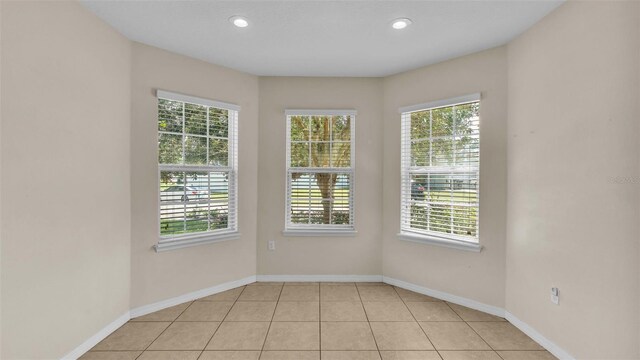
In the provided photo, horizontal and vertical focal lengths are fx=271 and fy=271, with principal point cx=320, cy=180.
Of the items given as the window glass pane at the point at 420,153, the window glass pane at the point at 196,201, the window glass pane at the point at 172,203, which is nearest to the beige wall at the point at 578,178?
the window glass pane at the point at 420,153

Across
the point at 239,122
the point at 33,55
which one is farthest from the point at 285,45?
the point at 33,55

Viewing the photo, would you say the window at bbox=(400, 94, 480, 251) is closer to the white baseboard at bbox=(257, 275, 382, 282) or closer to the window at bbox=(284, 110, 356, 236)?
the window at bbox=(284, 110, 356, 236)

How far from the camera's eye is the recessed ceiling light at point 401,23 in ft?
7.06

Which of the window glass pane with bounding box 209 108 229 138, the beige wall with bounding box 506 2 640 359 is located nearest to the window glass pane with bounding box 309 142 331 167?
the window glass pane with bounding box 209 108 229 138

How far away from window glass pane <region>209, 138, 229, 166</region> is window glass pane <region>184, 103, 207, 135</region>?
6.2 inches

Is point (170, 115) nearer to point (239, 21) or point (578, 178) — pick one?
point (239, 21)

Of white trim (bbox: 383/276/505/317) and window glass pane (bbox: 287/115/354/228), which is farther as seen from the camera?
window glass pane (bbox: 287/115/354/228)

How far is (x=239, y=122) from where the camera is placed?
3.21 m

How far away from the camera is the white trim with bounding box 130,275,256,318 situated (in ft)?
8.46

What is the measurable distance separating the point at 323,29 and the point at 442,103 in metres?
1.48

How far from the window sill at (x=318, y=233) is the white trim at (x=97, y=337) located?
172 cm

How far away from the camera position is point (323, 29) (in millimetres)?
2293

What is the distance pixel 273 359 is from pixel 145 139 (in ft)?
7.36

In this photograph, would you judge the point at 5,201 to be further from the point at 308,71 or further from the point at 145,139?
the point at 308,71
